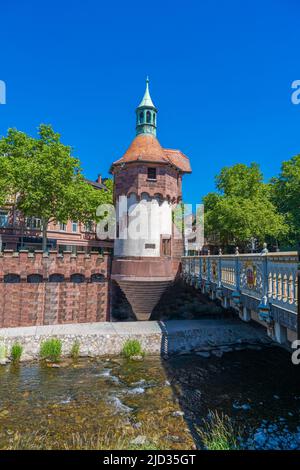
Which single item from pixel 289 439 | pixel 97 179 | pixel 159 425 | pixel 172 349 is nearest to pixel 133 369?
pixel 172 349

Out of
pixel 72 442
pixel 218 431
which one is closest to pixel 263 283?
pixel 218 431

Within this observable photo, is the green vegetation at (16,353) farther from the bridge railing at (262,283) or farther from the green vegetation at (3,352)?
the bridge railing at (262,283)

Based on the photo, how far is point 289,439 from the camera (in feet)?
27.9

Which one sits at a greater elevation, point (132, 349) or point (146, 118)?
point (146, 118)

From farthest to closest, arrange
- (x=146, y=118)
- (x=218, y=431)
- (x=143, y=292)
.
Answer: (x=146, y=118)
(x=143, y=292)
(x=218, y=431)

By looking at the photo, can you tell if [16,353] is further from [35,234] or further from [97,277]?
[35,234]

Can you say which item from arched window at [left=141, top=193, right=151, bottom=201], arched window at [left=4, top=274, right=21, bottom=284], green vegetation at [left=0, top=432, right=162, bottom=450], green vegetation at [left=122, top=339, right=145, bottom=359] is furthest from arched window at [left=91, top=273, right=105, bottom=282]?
green vegetation at [left=0, top=432, right=162, bottom=450]

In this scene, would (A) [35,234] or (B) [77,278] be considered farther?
(A) [35,234]

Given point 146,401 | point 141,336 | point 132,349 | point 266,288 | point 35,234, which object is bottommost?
point 146,401

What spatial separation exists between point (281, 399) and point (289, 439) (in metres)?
2.58

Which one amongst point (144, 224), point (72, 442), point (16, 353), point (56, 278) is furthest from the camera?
point (56, 278)

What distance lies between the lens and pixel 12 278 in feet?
65.8

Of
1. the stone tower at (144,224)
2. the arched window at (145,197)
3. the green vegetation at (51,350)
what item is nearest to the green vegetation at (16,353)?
the green vegetation at (51,350)

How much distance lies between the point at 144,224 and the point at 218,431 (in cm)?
1325
